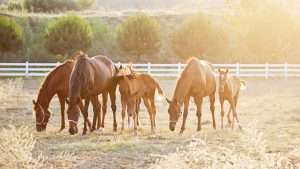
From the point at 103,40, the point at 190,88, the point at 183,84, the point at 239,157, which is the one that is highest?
the point at 103,40

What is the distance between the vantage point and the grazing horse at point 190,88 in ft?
41.9

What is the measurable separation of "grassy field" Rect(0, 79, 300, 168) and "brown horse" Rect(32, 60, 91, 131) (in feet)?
1.27

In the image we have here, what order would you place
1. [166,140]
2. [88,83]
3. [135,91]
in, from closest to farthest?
[166,140]
[88,83]
[135,91]

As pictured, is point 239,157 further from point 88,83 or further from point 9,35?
point 9,35

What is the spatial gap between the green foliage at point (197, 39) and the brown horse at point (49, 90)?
2785 centimetres

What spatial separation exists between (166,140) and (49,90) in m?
3.58

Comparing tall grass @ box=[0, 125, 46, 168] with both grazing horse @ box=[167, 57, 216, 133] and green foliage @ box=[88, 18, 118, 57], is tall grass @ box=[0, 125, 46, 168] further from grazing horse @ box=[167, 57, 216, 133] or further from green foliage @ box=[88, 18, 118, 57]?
green foliage @ box=[88, 18, 118, 57]

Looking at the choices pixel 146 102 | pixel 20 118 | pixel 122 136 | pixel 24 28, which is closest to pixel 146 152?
pixel 122 136

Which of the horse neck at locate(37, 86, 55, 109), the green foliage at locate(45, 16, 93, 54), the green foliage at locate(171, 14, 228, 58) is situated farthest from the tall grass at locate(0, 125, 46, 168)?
the green foliage at locate(171, 14, 228, 58)

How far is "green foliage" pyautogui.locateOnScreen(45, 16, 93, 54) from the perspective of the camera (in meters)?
39.3

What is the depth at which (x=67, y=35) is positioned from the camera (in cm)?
3916

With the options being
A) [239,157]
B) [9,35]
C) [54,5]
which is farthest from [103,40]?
[239,157]

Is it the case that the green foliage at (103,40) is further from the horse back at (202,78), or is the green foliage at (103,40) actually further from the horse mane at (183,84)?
the horse mane at (183,84)

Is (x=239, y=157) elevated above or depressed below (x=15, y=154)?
above
